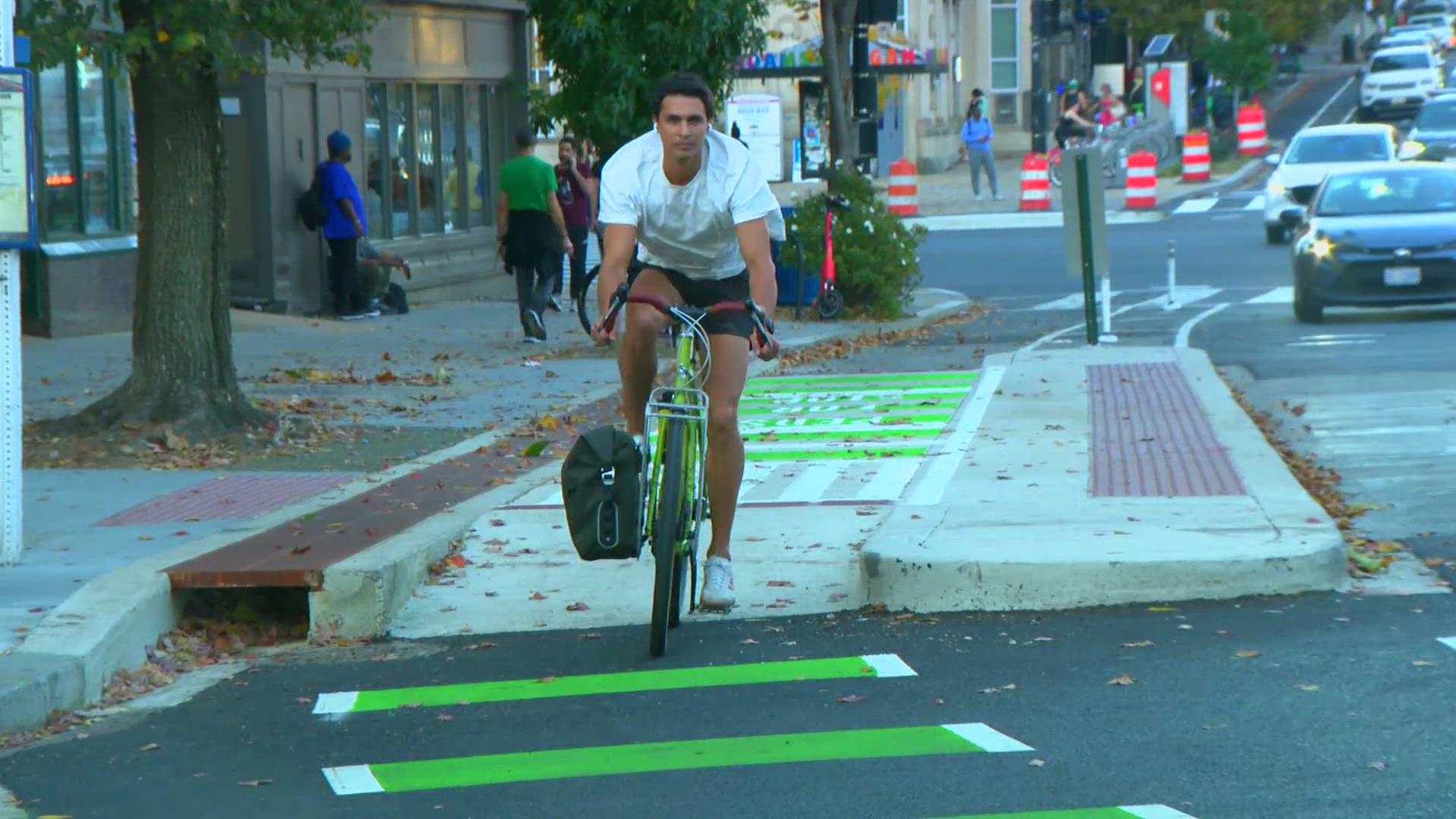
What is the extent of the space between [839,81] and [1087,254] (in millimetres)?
5549

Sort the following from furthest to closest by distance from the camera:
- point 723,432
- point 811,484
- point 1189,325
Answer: point 1189,325 → point 811,484 → point 723,432

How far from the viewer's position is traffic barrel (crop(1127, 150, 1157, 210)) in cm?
3644

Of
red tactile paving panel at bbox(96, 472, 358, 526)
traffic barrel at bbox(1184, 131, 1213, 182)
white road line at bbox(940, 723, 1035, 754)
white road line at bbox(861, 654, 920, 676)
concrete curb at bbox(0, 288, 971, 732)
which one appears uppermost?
traffic barrel at bbox(1184, 131, 1213, 182)

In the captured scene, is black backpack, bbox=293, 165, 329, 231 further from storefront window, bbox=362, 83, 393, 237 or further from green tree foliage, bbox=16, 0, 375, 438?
green tree foliage, bbox=16, 0, 375, 438

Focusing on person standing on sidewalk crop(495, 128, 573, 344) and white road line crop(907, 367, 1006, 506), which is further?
person standing on sidewalk crop(495, 128, 573, 344)

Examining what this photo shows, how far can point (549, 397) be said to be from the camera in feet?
45.0

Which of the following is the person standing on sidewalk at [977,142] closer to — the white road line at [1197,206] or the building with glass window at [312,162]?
the white road line at [1197,206]

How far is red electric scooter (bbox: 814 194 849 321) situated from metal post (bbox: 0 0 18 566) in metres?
13.2

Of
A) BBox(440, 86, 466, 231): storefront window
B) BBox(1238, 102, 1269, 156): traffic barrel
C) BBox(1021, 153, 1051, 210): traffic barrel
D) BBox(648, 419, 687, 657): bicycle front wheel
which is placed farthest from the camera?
BBox(1238, 102, 1269, 156): traffic barrel

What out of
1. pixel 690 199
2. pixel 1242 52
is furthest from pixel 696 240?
pixel 1242 52

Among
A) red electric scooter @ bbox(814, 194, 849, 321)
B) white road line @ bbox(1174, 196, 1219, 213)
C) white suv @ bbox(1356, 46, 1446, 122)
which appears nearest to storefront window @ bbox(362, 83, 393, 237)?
red electric scooter @ bbox(814, 194, 849, 321)

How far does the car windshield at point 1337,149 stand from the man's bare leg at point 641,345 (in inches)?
1014

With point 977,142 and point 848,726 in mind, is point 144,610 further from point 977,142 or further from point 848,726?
point 977,142

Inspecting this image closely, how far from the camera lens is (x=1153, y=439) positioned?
10.4 metres
